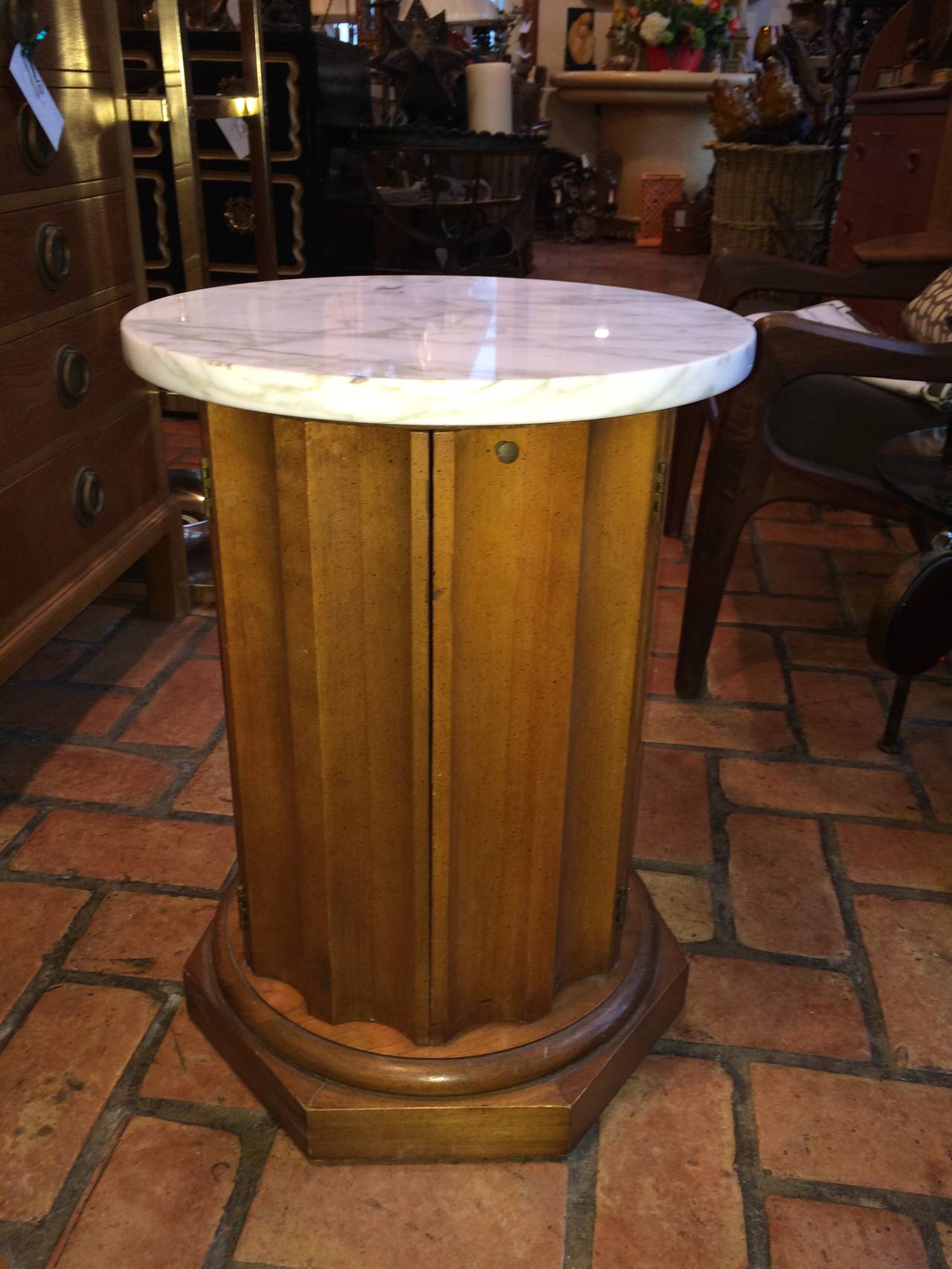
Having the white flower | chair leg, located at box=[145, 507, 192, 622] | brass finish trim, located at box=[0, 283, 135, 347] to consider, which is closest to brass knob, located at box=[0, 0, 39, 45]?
brass finish trim, located at box=[0, 283, 135, 347]

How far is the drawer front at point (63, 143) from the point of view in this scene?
149 centimetres

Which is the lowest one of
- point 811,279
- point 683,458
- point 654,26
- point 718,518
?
point 683,458

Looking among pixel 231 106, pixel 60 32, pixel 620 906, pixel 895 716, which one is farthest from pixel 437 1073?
pixel 231 106

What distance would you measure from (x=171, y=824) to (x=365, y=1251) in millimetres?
737

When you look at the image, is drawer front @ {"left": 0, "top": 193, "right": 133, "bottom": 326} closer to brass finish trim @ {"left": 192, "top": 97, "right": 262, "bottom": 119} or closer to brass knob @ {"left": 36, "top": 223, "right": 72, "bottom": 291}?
brass knob @ {"left": 36, "top": 223, "right": 72, "bottom": 291}

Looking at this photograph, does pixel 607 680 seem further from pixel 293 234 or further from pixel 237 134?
pixel 293 234

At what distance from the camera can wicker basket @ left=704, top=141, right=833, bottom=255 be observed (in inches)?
202

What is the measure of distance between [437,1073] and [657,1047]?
11.7 inches

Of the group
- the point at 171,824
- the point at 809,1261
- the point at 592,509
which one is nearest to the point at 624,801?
the point at 592,509

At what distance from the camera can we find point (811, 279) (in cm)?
217

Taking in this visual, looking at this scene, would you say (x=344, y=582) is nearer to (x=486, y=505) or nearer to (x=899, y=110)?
(x=486, y=505)

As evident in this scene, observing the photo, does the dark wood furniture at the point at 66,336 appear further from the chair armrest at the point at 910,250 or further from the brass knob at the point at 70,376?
the chair armrest at the point at 910,250

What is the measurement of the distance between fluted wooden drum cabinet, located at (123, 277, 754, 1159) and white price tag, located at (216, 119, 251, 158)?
1.23 m

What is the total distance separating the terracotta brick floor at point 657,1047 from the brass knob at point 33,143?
88 cm
